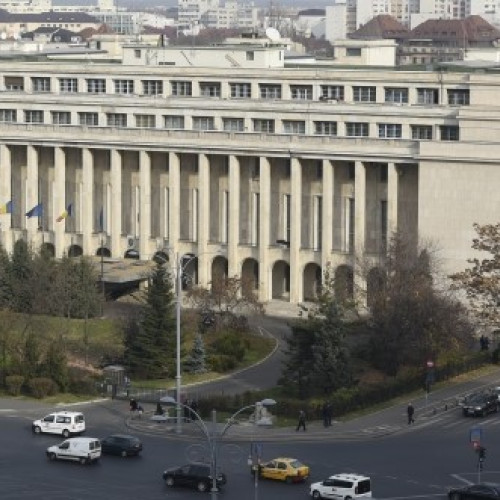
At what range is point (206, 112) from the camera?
144 metres

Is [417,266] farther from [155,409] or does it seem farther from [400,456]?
[400,456]

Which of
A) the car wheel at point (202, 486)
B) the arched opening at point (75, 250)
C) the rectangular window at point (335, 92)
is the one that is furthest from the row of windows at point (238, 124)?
the car wheel at point (202, 486)

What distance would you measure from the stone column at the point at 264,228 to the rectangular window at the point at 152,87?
15800mm

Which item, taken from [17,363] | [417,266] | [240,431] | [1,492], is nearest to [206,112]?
[417,266]

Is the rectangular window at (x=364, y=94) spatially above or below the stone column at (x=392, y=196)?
above

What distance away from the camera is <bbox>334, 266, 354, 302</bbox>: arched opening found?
120000 millimetres

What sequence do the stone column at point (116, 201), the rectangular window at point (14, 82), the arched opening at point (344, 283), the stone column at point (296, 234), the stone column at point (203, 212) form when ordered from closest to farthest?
1. the arched opening at point (344, 283)
2. the stone column at point (296, 234)
3. the stone column at point (203, 212)
4. the stone column at point (116, 201)
5. the rectangular window at point (14, 82)

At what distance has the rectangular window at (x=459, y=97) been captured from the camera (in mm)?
135375

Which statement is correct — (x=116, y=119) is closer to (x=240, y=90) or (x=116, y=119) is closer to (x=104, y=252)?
(x=240, y=90)

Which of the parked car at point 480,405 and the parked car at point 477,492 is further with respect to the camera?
the parked car at point 480,405

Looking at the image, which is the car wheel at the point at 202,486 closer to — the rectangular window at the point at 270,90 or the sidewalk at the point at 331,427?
the sidewalk at the point at 331,427

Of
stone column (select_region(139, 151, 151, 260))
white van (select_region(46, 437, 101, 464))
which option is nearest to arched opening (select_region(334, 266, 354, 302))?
stone column (select_region(139, 151, 151, 260))

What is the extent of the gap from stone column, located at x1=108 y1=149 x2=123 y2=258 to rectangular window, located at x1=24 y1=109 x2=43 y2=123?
9622mm

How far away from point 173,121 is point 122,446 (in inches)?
2305
